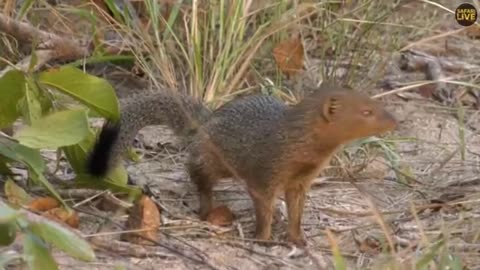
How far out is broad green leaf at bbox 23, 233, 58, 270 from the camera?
2004 millimetres

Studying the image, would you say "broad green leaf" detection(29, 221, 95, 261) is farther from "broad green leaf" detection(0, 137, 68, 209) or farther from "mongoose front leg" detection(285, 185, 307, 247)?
"mongoose front leg" detection(285, 185, 307, 247)

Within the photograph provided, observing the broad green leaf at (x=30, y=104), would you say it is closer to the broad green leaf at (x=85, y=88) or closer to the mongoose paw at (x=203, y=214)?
the broad green leaf at (x=85, y=88)

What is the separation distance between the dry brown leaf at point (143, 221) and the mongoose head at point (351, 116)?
0.42m

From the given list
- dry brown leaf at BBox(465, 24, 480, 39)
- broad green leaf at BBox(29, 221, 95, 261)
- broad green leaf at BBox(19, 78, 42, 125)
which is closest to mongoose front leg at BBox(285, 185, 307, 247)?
broad green leaf at BBox(19, 78, 42, 125)

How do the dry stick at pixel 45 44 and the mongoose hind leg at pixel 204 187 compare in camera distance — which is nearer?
the mongoose hind leg at pixel 204 187

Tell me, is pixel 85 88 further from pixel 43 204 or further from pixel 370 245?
pixel 370 245

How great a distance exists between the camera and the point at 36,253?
2008mm

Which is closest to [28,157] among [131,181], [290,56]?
[131,181]

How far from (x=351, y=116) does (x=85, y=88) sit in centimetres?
62

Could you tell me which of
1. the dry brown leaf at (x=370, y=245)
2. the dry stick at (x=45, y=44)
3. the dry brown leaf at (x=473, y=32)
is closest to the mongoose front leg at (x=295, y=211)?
the dry brown leaf at (x=370, y=245)

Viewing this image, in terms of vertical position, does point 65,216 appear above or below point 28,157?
below

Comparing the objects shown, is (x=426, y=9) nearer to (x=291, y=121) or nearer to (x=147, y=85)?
(x=147, y=85)

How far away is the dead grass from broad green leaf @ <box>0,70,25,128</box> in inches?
12.3

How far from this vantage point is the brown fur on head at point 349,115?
8.51 ft
